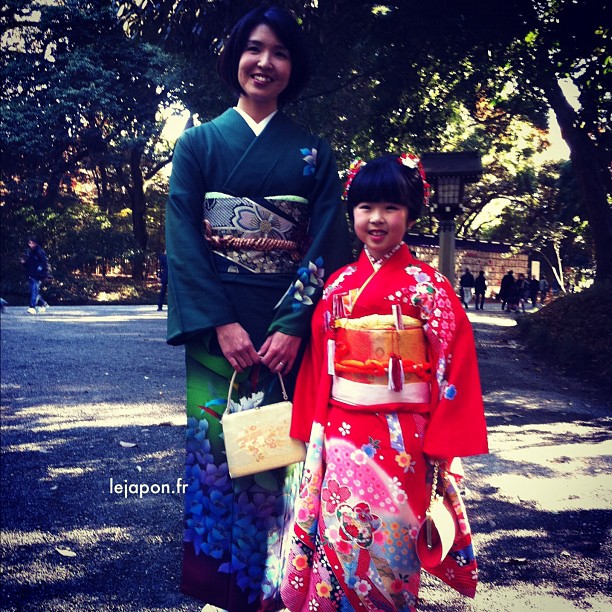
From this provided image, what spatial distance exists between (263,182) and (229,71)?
1.65ft

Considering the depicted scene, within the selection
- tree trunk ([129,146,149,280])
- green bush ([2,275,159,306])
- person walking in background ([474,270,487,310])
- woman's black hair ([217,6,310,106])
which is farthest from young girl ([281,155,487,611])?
tree trunk ([129,146,149,280])

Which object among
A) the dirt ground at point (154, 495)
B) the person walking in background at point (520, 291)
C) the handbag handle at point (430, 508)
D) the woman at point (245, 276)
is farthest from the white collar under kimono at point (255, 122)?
the person walking in background at point (520, 291)

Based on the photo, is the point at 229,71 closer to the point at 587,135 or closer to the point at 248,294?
the point at 248,294

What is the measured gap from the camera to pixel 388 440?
1694mm

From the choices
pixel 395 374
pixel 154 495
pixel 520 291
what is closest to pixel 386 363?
pixel 395 374

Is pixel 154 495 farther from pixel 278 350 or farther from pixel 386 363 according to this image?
pixel 386 363

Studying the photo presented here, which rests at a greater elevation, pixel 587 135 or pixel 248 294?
pixel 587 135

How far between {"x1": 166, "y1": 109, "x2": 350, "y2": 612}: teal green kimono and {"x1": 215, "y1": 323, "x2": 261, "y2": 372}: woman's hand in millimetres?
47

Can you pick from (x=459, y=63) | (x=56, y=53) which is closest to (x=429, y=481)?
(x=459, y=63)

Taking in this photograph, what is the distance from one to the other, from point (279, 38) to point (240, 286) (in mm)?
893

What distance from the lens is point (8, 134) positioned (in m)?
15.1

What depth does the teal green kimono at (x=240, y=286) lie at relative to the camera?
192 centimetres

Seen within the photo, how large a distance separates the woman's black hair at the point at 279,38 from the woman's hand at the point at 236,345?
0.90 metres

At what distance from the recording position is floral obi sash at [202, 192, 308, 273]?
1.93 m
